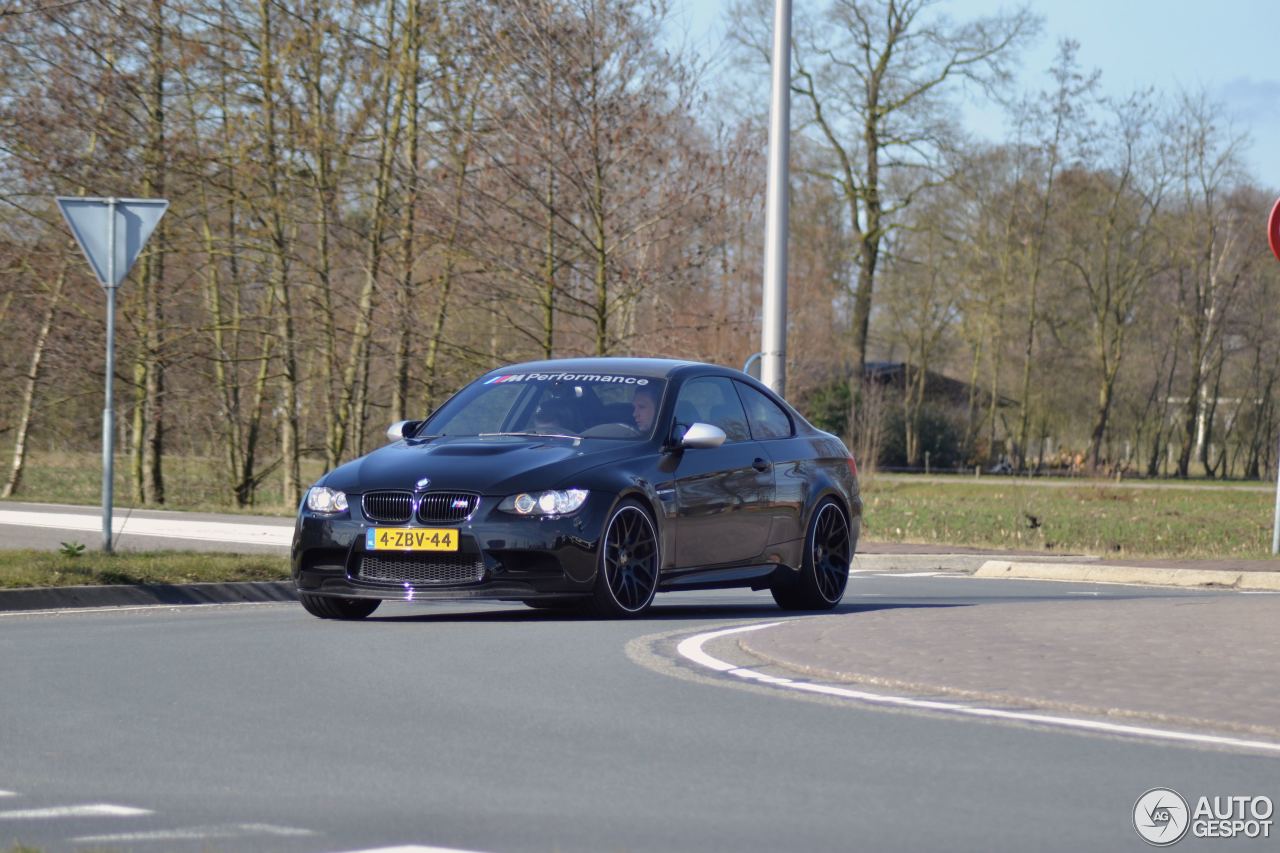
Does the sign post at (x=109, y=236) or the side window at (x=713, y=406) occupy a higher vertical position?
the sign post at (x=109, y=236)

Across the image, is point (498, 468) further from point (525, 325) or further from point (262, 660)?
point (525, 325)

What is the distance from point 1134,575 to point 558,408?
8.12 meters

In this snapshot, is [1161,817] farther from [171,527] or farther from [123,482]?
[123,482]

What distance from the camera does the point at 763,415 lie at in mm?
12914

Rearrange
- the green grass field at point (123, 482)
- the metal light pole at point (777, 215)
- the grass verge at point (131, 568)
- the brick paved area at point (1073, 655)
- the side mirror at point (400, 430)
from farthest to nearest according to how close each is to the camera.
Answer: the green grass field at point (123, 482) → the metal light pole at point (777, 215) → the grass verge at point (131, 568) → the side mirror at point (400, 430) → the brick paved area at point (1073, 655)

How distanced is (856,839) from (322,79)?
27.2 m

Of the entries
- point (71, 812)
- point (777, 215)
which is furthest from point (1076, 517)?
point (71, 812)

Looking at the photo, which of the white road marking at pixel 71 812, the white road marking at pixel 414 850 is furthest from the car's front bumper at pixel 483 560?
the white road marking at pixel 414 850

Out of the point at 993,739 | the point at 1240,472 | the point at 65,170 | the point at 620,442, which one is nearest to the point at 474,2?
the point at 65,170

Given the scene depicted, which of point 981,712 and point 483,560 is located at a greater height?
point 483,560

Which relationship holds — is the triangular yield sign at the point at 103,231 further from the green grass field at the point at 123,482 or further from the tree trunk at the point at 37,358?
the green grass field at the point at 123,482

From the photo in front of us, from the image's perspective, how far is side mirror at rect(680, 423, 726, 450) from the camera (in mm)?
11594

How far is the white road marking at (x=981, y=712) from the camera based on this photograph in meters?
6.91

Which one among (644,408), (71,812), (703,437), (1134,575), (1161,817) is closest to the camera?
(1161,817)
